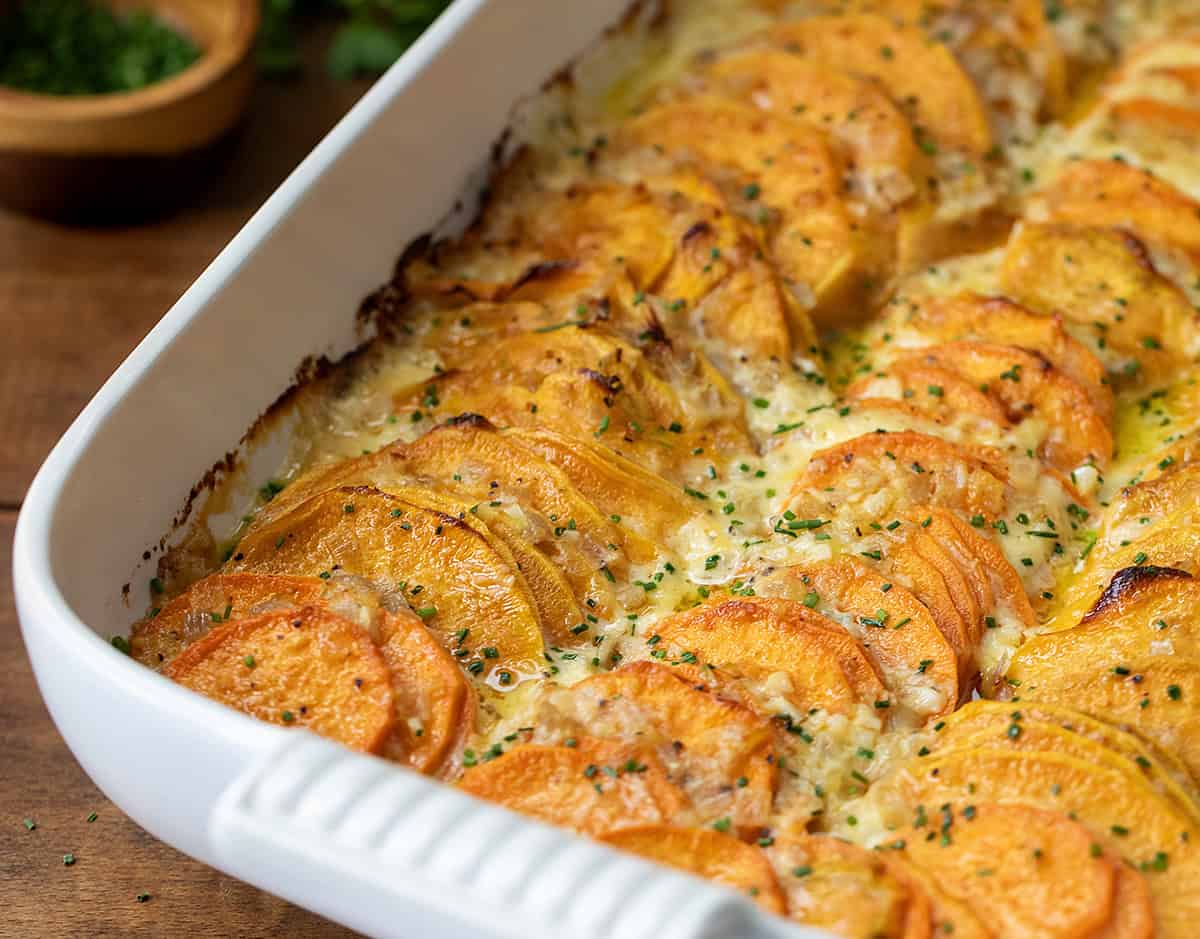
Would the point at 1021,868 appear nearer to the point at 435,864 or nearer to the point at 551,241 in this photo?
the point at 435,864

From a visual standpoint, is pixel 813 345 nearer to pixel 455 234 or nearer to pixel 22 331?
pixel 455 234

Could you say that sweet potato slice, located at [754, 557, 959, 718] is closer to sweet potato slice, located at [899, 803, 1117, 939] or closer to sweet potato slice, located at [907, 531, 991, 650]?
sweet potato slice, located at [907, 531, 991, 650]

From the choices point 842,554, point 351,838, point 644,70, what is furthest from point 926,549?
point 644,70

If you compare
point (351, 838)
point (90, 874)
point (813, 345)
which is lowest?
point (90, 874)

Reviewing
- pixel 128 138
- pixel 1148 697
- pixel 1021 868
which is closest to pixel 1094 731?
pixel 1148 697

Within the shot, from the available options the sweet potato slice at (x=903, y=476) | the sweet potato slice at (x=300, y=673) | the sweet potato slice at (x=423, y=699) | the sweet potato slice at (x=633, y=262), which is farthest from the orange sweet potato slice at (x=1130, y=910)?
the sweet potato slice at (x=633, y=262)

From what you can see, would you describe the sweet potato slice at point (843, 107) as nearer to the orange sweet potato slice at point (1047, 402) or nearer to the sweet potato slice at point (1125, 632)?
the orange sweet potato slice at point (1047, 402)

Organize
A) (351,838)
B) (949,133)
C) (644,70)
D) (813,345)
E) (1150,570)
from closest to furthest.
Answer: (351,838) < (1150,570) < (813,345) < (949,133) < (644,70)

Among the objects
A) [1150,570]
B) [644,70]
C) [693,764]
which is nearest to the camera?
[693,764]

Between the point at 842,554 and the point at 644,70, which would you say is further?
the point at 644,70
